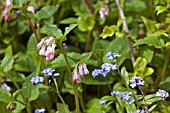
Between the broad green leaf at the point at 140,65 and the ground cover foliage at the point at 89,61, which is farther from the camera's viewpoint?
the broad green leaf at the point at 140,65

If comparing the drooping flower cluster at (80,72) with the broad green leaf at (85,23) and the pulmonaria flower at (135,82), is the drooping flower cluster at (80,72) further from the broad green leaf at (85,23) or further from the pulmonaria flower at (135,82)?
the broad green leaf at (85,23)

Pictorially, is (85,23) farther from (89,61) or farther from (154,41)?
(154,41)

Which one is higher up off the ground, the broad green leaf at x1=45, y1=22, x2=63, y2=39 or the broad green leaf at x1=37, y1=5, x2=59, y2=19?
the broad green leaf at x1=45, y1=22, x2=63, y2=39

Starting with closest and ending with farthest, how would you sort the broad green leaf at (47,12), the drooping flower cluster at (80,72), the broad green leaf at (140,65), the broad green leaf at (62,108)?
the drooping flower cluster at (80,72) → the broad green leaf at (62,108) → the broad green leaf at (140,65) → the broad green leaf at (47,12)

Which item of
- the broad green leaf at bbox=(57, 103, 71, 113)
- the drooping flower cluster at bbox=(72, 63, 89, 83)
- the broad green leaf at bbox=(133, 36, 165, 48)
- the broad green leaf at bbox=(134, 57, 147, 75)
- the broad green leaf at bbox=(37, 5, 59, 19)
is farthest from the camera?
the broad green leaf at bbox=(37, 5, 59, 19)

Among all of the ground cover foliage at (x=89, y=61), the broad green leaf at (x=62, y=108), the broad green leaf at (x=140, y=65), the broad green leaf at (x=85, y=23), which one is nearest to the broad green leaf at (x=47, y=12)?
the ground cover foliage at (x=89, y=61)

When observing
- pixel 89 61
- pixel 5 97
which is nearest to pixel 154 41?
pixel 89 61

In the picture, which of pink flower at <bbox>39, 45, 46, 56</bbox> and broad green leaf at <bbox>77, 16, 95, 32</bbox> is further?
broad green leaf at <bbox>77, 16, 95, 32</bbox>

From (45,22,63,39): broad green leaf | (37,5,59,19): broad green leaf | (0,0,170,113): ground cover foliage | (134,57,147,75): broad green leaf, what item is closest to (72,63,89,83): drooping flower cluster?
(0,0,170,113): ground cover foliage

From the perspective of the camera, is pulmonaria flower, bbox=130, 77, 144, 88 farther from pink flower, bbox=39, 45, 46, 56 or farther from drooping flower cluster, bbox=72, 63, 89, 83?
pink flower, bbox=39, 45, 46, 56
